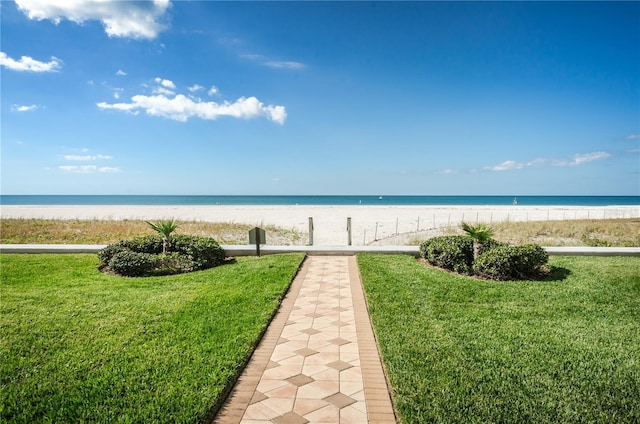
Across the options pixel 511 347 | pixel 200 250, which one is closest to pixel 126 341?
pixel 511 347

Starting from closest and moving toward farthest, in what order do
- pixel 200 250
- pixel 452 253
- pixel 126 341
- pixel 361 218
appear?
pixel 126 341, pixel 452 253, pixel 200 250, pixel 361 218

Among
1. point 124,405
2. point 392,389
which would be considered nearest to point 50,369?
point 124,405

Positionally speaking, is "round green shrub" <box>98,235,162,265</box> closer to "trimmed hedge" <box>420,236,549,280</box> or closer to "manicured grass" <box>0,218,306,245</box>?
"manicured grass" <box>0,218,306,245</box>

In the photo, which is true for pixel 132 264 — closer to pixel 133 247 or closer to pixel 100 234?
pixel 133 247

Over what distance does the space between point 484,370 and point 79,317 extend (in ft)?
21.0

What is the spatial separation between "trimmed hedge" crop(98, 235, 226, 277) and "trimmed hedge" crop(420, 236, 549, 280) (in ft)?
21.2

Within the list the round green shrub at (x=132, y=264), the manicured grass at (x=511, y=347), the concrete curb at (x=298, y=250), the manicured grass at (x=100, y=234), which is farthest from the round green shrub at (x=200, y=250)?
the manicured grass at (x=100, y=234)

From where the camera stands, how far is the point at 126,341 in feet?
18.5

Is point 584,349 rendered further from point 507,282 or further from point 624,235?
point 624,235

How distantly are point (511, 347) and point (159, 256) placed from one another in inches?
350

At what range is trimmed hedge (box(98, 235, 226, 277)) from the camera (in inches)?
404

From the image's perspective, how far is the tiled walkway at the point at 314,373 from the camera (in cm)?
396

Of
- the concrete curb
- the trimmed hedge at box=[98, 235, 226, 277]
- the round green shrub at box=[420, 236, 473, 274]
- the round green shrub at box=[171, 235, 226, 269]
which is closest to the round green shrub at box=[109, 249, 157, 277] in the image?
the trimmed hedge at box=[98, 235, 226, 277]

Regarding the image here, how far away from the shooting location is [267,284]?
886 cm
